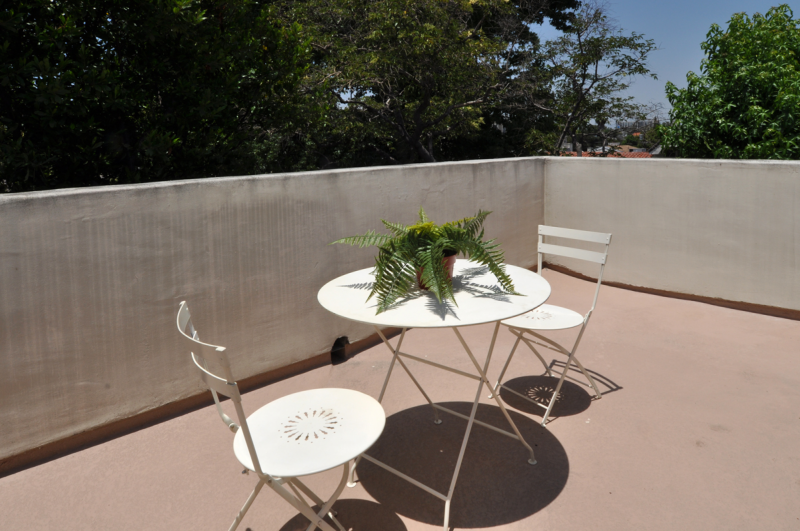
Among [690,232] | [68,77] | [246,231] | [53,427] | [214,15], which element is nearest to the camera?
[53,427]

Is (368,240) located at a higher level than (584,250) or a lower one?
higher

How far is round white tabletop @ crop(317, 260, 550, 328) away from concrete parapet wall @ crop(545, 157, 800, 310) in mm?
2583

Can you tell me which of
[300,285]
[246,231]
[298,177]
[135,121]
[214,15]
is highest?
[214,15]

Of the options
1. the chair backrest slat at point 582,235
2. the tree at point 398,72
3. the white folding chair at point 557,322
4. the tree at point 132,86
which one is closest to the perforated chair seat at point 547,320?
the white folding chair at point 557,322

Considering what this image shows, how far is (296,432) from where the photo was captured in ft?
6.24

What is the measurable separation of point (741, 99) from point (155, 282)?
19.5 feet

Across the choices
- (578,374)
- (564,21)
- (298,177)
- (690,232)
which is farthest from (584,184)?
(564,21)

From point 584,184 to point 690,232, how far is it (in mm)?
1007

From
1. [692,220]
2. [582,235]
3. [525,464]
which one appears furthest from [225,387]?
[692,220]

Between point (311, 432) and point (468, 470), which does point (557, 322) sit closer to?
point (468, 470)

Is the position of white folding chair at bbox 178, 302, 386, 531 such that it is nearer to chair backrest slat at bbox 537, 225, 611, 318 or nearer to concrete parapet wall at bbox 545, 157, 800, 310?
chair backrest slat at bbox 537, 225, 611, 318

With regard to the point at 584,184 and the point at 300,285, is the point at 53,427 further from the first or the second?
the point at 584,184

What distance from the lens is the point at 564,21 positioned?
53.3ft

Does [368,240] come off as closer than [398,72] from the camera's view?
Yes
